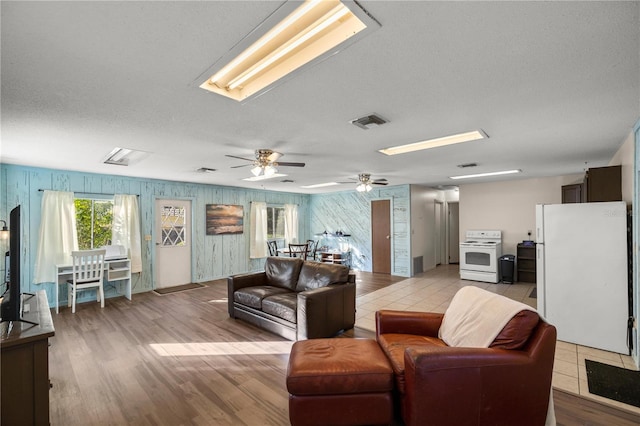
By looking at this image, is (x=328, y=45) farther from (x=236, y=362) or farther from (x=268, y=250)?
(x=268, y=250)

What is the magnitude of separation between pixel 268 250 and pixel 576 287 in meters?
6.73

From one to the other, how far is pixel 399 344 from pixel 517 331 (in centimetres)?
82

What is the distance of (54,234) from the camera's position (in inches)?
192

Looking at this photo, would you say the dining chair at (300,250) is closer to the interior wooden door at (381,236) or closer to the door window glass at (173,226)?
the interior wooden door at (381,236)

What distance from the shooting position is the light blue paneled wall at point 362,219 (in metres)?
7.50

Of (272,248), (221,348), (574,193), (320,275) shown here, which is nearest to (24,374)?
(221,348)

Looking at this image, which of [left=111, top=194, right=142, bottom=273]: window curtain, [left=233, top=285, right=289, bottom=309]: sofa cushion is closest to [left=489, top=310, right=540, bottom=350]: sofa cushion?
[left=233, top=285, right=289, bottom=309]: sofa cushion

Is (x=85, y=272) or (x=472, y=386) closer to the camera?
(x=472, y=386)

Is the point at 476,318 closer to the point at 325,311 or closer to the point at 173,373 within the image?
the point at 325,311

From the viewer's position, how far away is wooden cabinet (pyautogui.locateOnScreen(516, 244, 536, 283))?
251 inches

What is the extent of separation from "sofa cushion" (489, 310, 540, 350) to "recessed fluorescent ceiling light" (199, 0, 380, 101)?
1975mm

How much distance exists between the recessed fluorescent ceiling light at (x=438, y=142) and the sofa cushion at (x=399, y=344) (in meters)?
2.12

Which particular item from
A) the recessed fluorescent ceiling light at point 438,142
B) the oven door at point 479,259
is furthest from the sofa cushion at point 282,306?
the oven door at point 479,259

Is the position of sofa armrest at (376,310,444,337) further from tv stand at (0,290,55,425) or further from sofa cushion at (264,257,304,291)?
tv stand at (0,290,55,425)
